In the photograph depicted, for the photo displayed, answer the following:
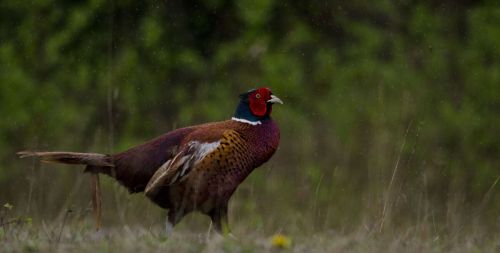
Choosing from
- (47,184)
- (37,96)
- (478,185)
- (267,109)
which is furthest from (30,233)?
(478,185)

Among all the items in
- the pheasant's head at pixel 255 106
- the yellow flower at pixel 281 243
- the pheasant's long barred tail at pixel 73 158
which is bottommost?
the yellow flower at pixel 281 243

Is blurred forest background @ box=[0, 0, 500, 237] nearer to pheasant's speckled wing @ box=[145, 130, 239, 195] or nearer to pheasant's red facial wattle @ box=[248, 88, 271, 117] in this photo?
pheasant's red facial wattle @ box=[248, 88, 271, 117]

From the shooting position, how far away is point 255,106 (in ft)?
24.8

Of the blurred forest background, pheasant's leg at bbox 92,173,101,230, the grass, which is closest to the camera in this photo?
the grass

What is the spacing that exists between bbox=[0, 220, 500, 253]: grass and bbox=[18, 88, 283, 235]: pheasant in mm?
255

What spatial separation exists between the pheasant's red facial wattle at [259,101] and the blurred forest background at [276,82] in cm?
191

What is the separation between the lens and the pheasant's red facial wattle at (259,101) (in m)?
7.57

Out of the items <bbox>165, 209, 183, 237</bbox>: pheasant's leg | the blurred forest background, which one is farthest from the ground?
the blurred forest background

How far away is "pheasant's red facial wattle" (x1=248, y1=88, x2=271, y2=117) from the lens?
24.8ft

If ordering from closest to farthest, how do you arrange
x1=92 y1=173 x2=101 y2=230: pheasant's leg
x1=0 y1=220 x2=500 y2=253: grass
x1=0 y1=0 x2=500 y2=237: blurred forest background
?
x1=0 y1=220 x2=500 y2=253: grass → x1=92 y1=173 x2=101 y2=230: pheasant's leg → x1=0 y1=0 x2=500 y2=237: blurred forest background

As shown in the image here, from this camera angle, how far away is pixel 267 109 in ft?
25.0

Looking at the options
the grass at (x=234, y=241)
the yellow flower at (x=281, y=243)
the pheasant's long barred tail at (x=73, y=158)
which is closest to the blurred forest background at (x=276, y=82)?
the pheasant's long barred tail at (x=73, y=158)

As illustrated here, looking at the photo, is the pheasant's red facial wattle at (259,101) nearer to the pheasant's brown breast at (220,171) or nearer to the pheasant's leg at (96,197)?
the pheasant's brown breast at (220,171)

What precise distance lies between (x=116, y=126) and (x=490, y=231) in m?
4.41
